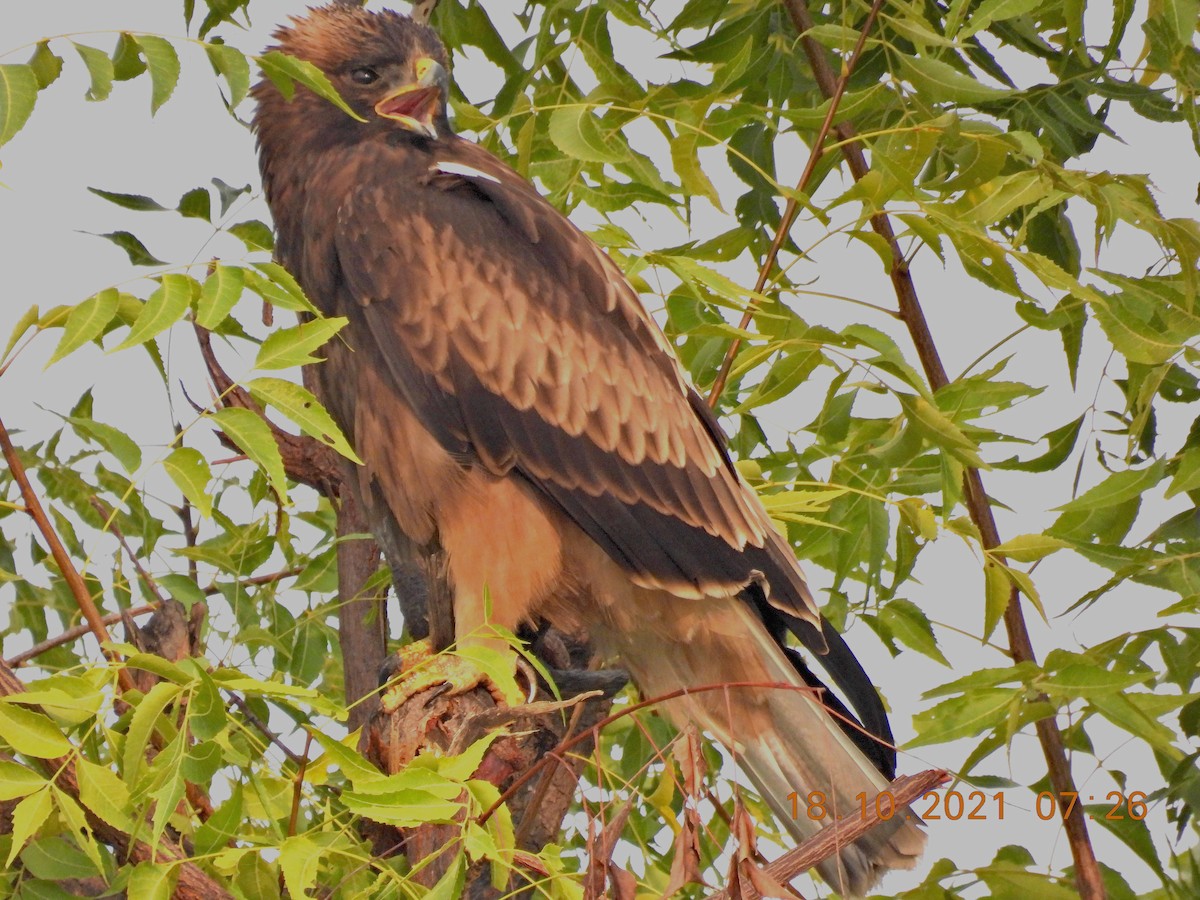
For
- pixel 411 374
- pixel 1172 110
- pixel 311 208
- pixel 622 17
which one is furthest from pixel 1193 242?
pixel 311 208

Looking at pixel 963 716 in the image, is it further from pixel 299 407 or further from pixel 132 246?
pixel 132 246

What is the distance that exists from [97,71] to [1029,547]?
2056 mm

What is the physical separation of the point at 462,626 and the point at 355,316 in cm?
85

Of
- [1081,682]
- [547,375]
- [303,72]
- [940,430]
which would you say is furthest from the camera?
[547,375]

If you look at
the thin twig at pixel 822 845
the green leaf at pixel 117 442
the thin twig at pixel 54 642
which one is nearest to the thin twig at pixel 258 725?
the thin twig at pixel 54 642

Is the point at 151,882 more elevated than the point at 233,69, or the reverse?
the point at 233,69

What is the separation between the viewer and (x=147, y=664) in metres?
1.96

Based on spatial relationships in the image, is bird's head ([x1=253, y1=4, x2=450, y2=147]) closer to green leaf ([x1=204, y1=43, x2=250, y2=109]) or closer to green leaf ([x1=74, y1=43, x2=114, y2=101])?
green leaf ([x1=204, y1=43, x2=250, y2=109])

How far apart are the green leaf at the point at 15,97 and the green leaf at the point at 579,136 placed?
124cm

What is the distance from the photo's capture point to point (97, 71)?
2287 mm

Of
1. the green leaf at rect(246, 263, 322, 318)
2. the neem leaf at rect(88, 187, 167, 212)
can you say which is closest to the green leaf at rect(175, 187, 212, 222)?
the neem leaf at rect(88, 187, 167, 212)

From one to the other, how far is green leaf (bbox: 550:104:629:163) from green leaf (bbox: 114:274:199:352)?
43.1 inches

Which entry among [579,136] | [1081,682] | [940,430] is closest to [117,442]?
[579,136]

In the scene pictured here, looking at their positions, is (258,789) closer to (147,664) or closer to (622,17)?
(147,664)
